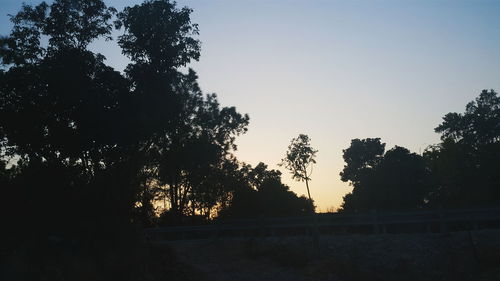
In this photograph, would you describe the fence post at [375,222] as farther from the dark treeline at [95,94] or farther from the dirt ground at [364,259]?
the dark treeline at [95,94]

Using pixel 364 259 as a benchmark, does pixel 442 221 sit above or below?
above

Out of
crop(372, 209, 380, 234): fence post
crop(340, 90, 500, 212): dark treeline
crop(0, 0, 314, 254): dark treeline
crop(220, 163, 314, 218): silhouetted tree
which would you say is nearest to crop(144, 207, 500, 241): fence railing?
crop(372, 209, 380, 234): fence post

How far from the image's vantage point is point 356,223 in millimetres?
18844

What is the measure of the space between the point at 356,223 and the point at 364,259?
11.8 ft

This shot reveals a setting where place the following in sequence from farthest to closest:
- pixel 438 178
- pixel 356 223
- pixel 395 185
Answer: pixel 438 178 < pixel 395 185 < pixel 356 223

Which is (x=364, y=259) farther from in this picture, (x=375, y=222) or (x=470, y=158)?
(x=470, y=158)

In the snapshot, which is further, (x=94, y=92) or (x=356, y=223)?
(x=94, y=92)

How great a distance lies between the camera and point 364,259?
1534cm

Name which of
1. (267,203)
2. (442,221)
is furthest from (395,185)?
→ (442,221)

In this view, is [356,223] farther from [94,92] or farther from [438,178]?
[438,178]

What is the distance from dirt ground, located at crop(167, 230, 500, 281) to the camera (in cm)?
1328

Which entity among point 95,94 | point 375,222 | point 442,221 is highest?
point 95,94

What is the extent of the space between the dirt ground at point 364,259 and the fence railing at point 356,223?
2.52 feet

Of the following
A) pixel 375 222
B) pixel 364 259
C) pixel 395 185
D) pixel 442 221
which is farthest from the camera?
pixel 395 185
